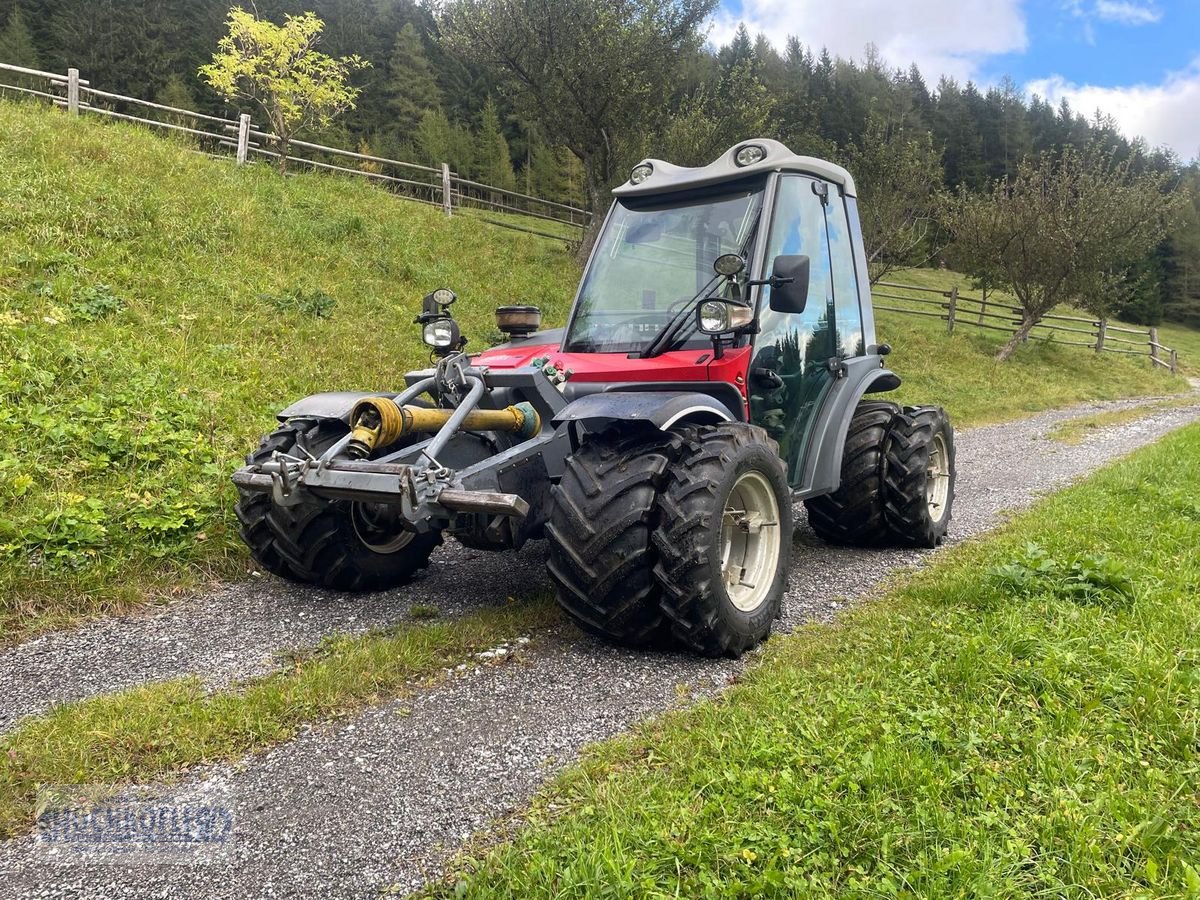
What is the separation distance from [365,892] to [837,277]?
4481 mm

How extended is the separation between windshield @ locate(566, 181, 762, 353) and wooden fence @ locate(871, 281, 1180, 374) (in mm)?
24424

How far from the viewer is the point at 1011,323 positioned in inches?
1125

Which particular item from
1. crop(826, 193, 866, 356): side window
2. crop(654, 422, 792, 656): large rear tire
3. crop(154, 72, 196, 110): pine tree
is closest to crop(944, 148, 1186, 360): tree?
crop(826, 193, 866, 356): side window

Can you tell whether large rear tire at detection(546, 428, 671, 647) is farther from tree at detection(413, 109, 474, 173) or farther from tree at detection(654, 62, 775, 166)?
tree at detection(413, 109, 474, 173)

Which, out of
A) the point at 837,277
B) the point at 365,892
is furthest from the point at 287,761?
the point at 837,277

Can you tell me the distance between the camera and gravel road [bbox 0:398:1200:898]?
2.05 metres

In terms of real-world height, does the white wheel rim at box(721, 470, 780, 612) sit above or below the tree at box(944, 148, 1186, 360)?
below

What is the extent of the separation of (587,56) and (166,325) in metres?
11.8

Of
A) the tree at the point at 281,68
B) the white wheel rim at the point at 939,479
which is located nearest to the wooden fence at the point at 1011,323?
the tree at the point at 281,68

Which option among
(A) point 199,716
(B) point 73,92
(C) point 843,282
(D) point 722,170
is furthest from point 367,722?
(B) point 73,92

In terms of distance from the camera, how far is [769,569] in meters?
3.84

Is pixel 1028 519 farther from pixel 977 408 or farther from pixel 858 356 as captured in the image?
pixel 977 408

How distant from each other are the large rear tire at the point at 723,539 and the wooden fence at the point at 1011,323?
2516cm

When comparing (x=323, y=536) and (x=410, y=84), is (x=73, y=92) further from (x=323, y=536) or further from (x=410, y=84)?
(x=410, y=84)
